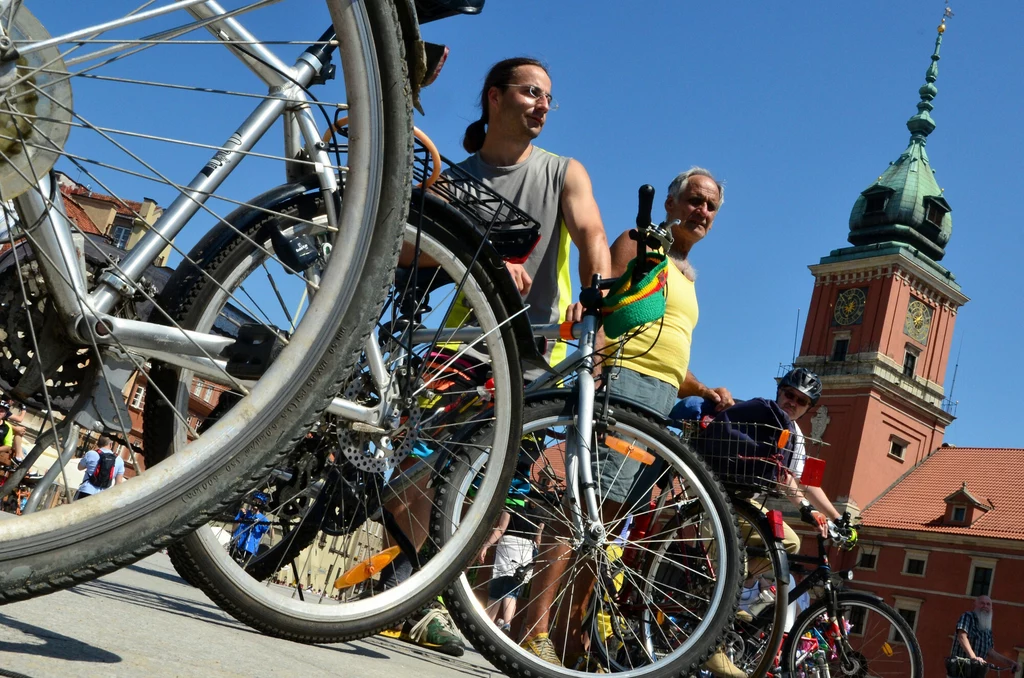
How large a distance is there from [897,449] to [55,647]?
60569 millimetres

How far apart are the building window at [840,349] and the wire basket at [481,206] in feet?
201

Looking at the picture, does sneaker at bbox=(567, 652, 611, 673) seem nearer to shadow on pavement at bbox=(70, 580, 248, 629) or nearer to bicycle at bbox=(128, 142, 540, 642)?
bicycle at bbox=(128, 142, 540, 642)

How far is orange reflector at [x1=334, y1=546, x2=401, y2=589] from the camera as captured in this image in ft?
8.41

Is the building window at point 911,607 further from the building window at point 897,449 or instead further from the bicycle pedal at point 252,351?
the bicycle pedal at point 252,351

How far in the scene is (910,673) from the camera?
4527 millimetres

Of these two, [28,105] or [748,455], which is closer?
[28,105]

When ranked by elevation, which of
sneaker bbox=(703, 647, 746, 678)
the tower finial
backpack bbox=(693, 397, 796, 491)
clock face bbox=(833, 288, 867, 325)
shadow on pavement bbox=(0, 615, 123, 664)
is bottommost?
shadow on pavement bbox=(0, 615, 123, 664)

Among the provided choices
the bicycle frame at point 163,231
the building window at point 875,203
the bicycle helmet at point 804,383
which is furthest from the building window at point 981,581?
the bicycle frame at point 163,231

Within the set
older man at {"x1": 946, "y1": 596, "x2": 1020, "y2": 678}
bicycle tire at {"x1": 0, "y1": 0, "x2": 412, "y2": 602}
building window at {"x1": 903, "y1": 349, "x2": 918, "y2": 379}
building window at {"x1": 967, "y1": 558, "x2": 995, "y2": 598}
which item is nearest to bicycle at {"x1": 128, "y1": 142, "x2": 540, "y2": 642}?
bicycle tire at {"x1": 0, "y1": 0, "x2": 412, "y2": 602}

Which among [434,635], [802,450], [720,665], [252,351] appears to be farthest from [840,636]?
[252,351]

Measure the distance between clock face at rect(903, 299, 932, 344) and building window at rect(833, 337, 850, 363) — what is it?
3.14 m

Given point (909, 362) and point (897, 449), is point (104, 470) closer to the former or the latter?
point (897, 449)

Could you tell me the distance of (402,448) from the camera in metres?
2.44

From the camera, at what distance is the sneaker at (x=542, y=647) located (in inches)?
109
